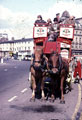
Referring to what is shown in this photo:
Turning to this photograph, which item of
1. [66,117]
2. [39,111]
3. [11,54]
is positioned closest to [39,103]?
[39,111]

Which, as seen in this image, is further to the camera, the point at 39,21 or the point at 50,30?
the point at 39,21

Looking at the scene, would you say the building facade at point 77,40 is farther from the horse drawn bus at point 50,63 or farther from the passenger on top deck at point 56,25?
the horse drawn bus at point 50,63

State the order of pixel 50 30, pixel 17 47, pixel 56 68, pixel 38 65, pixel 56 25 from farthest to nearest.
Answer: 1. pixel 17 47
2. pixel 56 25
3. pixel 50 30
4. pixel 56 68
5. pixel 38 65

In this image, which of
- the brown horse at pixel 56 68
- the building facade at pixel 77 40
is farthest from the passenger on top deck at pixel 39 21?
the building facade at pixel 77 40

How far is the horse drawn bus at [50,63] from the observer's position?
339 inches

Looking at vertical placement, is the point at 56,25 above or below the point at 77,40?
above

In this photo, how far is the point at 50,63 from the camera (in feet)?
28.7

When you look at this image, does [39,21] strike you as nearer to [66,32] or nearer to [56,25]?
[56,25]

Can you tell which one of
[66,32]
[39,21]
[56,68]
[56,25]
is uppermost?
[39,21]

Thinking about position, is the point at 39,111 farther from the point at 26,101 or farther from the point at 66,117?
the point at 26,101

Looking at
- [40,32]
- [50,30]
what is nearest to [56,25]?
[50,30]

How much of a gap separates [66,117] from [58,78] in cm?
271

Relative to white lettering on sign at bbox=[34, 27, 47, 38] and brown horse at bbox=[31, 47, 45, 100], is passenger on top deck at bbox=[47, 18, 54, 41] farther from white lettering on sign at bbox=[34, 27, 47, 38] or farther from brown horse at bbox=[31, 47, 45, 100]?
brown horse at bbox=[31, 47, 45, 100]

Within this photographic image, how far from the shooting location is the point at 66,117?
683 cm
